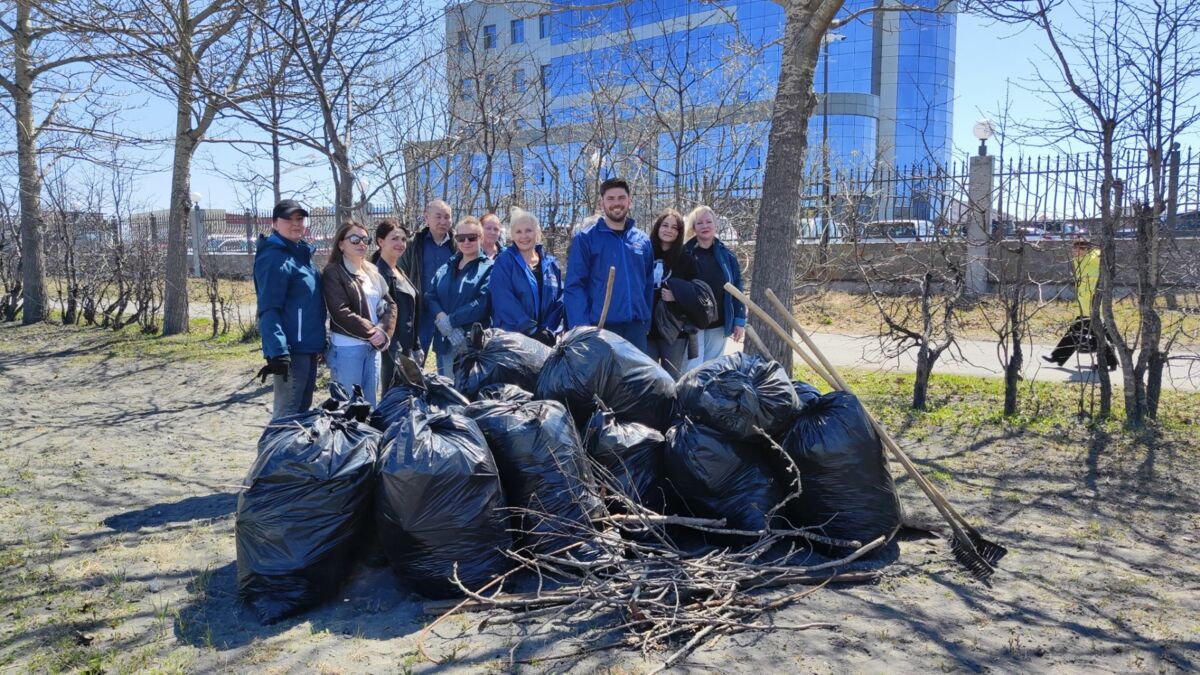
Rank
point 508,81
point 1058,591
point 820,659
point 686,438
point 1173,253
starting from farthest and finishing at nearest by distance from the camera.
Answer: point 508,81, point 1173,253, point 686,438, point 1058,591, point 820,659

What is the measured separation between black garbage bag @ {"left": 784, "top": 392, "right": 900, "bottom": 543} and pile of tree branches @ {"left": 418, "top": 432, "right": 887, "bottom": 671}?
Result: 87 millimetres

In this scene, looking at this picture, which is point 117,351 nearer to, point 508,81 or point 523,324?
point 508,81

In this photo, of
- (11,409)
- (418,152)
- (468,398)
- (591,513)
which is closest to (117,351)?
(11,409)

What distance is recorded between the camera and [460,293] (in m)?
4.96

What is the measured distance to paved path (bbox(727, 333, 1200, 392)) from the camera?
704cm

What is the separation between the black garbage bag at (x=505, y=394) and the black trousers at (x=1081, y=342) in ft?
13.4

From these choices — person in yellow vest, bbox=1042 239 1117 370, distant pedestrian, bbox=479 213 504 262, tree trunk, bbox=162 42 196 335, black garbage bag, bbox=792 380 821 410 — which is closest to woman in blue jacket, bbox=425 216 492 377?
distant pedestrian, bbox=479 213 504 262

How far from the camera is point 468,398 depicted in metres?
3.87

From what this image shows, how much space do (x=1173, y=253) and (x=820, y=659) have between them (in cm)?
450

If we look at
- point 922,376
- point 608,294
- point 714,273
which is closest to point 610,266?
point 608,294

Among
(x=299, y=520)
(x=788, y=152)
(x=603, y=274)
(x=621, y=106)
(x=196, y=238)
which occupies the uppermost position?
(x=621, y=106)

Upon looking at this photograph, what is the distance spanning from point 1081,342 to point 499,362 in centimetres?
436

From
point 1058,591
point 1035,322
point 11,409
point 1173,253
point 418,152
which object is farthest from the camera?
point 1035,322

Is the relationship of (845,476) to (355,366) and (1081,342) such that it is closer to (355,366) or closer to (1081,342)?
(355,366)
